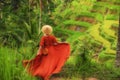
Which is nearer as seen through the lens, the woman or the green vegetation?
the woman

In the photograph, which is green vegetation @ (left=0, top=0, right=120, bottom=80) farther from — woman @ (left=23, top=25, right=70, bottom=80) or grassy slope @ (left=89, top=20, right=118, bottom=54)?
woman @ (left=23, top=25, right=70, bottom=80)

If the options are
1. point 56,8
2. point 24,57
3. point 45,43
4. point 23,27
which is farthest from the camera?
point 56,8

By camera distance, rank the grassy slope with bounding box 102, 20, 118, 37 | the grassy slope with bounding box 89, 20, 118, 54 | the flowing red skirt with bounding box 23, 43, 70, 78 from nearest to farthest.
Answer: the flowing red skirt with bounding box 23, 43, 70, 78, the grassy slope with bounding box 89, 20, 118, 54, the grassy slope with bounding box 102, 20, 118, 37

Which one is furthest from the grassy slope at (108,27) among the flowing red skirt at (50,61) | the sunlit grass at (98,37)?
the flowing red skirt at (50,61)

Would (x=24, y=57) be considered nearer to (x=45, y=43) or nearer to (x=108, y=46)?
(x=45, y=43)

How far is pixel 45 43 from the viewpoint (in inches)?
320

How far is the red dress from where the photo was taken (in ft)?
25.9

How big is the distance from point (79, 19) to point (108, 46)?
Result: 4.18 meters

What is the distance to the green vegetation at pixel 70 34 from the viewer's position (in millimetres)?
8275

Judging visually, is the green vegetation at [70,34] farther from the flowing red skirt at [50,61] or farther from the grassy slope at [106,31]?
the flowing red skirt at [50,61]

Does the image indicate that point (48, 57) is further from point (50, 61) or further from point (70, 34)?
point (70, 34)

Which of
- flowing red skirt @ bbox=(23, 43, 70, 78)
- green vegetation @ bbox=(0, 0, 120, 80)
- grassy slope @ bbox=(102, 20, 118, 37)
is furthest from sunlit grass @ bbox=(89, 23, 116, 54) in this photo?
flowing red skirt @ bbox=(23, 43, 70, 78)

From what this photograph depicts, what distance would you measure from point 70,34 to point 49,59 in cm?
752

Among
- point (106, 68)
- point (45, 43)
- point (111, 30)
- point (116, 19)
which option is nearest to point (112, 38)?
point (111, 30)
